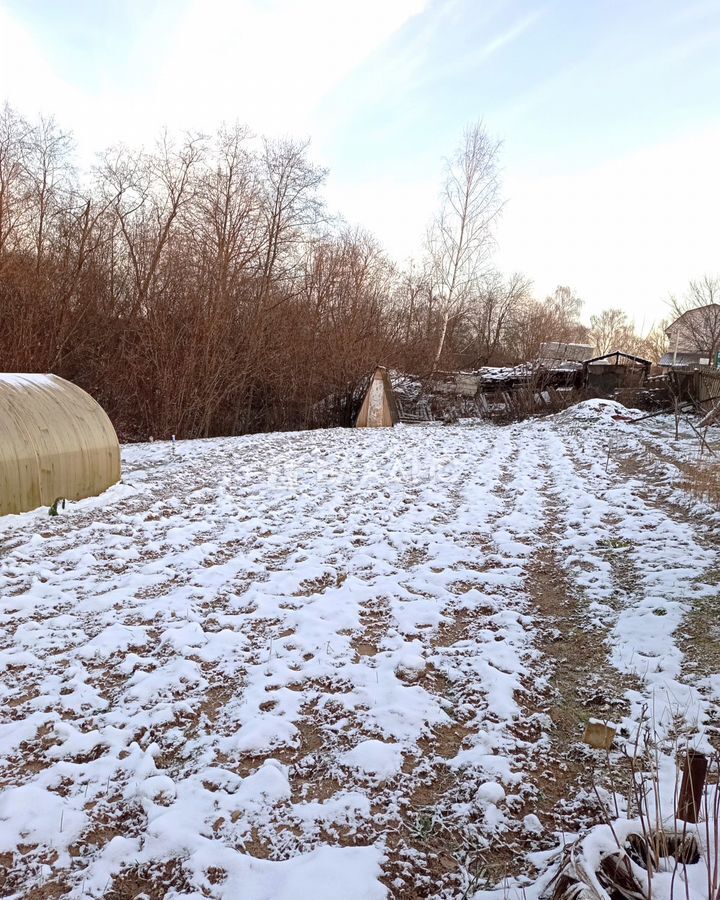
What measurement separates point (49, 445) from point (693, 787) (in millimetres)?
6538

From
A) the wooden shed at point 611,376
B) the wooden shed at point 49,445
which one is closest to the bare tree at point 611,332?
the wooden shed at point 611,376

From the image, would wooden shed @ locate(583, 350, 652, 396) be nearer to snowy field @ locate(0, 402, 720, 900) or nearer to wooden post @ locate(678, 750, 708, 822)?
snowy field @ locate(0, 402, 720, 900)

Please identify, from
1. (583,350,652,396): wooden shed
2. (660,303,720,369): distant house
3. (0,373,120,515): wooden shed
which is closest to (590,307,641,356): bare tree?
(660,303,720,369): distant house

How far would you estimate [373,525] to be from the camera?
6.36m

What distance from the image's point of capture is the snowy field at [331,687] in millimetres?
2135

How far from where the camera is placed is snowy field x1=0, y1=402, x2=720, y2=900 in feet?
7.00

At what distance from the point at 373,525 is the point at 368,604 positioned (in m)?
2.00

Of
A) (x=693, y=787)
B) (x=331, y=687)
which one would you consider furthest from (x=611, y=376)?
(x=693, y=787)

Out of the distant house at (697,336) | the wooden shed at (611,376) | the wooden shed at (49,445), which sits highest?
the distant house at (697,336)

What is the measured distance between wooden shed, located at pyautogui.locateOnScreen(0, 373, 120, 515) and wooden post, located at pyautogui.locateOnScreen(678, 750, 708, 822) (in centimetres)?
626

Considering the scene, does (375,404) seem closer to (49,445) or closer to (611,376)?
(49,445)

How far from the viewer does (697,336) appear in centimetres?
4062

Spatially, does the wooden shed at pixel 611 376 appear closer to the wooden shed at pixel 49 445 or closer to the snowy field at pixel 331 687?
the snowy field at pixel 331 687

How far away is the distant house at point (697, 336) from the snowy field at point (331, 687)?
28220mm
